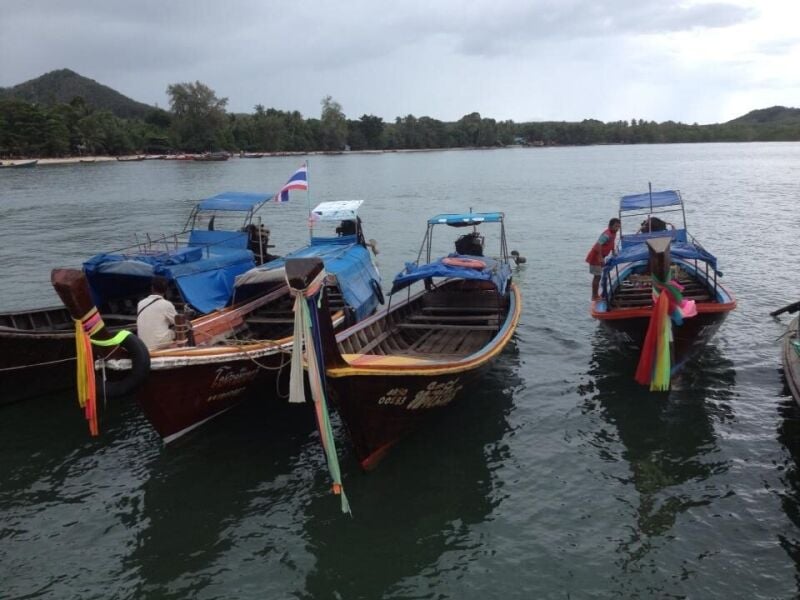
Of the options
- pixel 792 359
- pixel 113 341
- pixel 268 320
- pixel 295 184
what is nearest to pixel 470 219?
pixel 295 184

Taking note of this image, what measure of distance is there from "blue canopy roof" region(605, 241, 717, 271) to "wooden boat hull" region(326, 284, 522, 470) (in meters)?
4.50

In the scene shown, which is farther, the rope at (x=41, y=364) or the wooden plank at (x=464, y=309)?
the wooden plank at (x=464, y=309)

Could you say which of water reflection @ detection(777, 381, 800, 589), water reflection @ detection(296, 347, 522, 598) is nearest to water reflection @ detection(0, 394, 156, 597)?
water reflection @ detection(296, 347, 522, 598)

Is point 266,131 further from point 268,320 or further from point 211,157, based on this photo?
point 268,320

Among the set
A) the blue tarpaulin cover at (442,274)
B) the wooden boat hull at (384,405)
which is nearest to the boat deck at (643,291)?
the blue tarpaulin cover at (442,274)

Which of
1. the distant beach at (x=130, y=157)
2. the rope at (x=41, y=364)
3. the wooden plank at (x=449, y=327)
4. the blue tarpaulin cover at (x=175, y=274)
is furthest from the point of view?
the distant beach at (x=130, y=157)

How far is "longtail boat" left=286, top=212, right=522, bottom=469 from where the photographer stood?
800cm

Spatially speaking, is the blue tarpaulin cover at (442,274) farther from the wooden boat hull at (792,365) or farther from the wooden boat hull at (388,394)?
the wooden boat hull at (792,365)

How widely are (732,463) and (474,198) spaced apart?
130 feet

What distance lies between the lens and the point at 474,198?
47.5m

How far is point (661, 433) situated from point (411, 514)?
4721mm

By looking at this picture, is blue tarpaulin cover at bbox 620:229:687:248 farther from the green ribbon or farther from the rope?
the rope

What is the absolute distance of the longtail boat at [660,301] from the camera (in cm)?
1002

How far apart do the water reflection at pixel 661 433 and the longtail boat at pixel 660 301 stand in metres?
0.57
